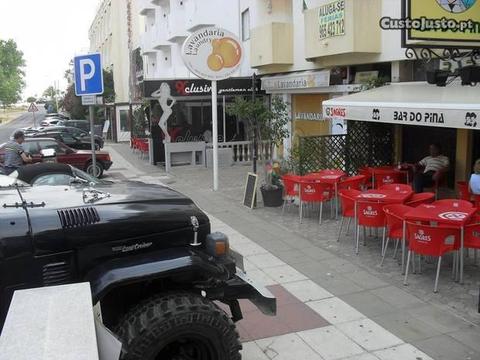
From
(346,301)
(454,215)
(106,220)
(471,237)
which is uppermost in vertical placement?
(106,220)

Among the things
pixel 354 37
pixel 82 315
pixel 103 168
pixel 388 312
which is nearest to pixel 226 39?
pixel 354 37

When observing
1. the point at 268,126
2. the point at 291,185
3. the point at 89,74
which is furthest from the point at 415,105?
the point at 89,74

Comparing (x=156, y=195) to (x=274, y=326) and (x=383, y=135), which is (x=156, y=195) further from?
(x=383, y=135)

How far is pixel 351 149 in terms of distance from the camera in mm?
11852

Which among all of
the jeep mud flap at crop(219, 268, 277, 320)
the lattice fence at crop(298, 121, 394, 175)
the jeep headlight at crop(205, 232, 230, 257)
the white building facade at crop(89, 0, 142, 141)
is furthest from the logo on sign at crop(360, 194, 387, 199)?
the white building facade at crop(89, 0, 142, 141)

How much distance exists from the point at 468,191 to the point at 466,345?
14.5 ft

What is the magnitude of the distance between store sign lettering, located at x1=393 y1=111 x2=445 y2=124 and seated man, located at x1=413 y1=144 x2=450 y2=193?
1.94 metres

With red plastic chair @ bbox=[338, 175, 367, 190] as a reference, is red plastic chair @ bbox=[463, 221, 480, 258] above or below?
below

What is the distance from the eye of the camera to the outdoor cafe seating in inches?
244

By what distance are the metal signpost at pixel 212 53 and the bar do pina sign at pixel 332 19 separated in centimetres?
213

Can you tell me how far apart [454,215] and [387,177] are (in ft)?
13.9

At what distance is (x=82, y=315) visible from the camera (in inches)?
101

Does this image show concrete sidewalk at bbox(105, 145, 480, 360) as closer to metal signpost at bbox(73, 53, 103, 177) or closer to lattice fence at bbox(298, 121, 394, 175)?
lattice fence at bbox(298, 121, 394, 175)

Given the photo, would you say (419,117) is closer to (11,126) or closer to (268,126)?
(268,126)
